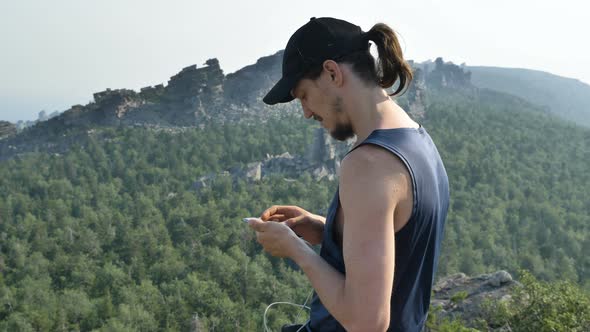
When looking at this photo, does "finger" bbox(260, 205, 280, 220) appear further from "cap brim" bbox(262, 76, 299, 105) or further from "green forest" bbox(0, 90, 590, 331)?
"green forest" bbox(0, 90, 590, 331)

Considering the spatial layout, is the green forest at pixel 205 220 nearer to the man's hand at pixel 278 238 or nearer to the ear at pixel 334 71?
the man's hand at pixel 278 238

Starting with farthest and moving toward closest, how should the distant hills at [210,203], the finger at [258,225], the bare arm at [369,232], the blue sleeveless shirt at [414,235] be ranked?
the distant hills at [210,203], the finger at [258,225], the blue sleeveless shirt at [414,235], the bare arm at [369,232]

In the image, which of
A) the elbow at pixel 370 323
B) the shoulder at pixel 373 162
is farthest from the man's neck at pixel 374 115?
the elbow at pixel 370 323

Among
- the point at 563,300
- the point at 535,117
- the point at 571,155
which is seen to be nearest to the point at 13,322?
the point at 563,300

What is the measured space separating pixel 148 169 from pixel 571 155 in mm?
69371

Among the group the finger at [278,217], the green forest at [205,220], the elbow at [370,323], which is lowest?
the green forest at [205,220]

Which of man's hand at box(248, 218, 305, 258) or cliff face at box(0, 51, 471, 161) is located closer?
man's hand at box(248, 218, 305, 258)

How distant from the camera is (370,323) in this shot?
1704 mm

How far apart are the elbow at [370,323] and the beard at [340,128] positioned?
825 millimetres

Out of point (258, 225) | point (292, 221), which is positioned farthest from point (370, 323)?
point (292, 221)

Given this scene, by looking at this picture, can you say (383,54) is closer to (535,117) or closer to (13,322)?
(13,322)

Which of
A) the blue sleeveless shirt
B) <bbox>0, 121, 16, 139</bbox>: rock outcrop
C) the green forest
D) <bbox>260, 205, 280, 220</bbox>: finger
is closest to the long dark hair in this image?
the blue sleeveless shirt

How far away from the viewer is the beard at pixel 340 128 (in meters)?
2.00

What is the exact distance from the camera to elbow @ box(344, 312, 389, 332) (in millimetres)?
1700
